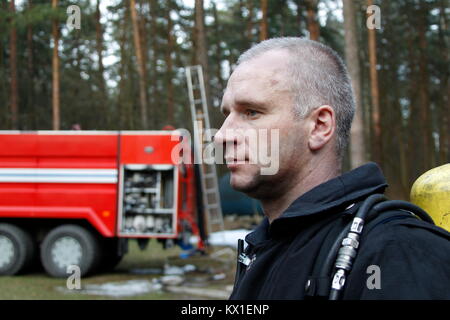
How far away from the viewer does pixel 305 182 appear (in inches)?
64.1

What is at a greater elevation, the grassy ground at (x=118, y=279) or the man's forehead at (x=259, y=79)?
the man's forehead at (x=259, y=79)

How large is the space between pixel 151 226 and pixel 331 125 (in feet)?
26.3

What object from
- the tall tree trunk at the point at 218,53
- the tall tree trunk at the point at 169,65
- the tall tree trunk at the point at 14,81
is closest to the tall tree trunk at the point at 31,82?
the tall tree trunk at the point at 14,81

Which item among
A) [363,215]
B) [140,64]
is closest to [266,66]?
[363,215]

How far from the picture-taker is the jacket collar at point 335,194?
147 cm

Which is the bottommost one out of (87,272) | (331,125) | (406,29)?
(87,272)

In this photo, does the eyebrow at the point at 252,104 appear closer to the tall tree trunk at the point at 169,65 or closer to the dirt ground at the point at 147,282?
the dirt ground at the point at 147,282

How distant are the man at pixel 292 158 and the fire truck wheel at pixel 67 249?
26.1ft

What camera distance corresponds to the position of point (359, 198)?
4.83ft

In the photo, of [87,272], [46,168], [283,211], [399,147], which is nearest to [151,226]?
[87,272]

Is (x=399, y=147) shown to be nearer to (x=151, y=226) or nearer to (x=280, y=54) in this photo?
(x=151, y=226)

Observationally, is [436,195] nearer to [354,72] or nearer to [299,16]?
[354,72]

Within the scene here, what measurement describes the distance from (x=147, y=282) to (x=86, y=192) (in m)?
1.78

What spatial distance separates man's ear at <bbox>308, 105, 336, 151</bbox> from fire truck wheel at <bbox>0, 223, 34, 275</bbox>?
8.73 m
